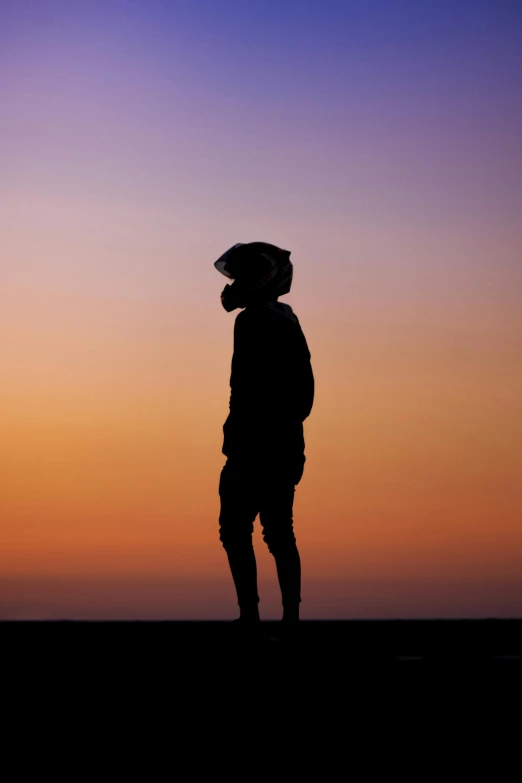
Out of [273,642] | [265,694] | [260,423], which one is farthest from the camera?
[260,423]

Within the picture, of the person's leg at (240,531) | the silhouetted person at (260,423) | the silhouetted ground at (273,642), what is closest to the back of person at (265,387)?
the silhouetted person at (260,423)

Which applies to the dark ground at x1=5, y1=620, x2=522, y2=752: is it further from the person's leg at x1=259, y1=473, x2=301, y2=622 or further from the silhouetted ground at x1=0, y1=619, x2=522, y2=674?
the person's leg at x1=259, y1=473, x2=301, y2=622

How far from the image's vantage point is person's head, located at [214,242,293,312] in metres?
7.39

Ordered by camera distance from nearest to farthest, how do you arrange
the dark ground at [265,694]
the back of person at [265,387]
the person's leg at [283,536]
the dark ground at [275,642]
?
the dark ground at [265,694]
the dark ground at [275,642]
the person's leg at [283,536]
the back of person at [265,387]

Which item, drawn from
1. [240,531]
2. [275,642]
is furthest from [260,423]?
[275,642]

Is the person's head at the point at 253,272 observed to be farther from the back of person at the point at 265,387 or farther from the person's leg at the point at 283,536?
the person's leg at the point at 283,536

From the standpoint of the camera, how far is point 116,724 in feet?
13.3

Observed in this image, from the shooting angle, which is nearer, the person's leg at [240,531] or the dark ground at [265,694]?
the dark ground at [265,694]

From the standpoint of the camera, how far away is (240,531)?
7305mm

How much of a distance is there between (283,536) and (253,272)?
161 centimetres

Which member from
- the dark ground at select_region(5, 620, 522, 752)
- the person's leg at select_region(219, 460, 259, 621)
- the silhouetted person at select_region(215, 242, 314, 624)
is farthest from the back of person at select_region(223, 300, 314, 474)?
the dark ground at select_region(5, 620, 522, 752)

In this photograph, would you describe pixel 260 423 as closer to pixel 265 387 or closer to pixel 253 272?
pixel 265 387

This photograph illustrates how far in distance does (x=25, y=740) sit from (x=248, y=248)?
4191 millimetres

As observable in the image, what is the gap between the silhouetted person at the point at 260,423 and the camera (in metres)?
7.28
